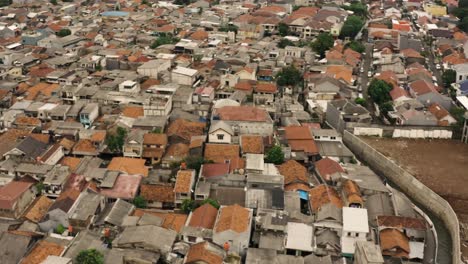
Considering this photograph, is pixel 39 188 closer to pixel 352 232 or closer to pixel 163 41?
pixel 352 232

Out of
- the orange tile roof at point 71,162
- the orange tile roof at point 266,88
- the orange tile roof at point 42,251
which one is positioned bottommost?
the orange tile roof at point 71,162

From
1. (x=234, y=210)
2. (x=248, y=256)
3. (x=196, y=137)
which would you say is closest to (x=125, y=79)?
(x=196, y=137)

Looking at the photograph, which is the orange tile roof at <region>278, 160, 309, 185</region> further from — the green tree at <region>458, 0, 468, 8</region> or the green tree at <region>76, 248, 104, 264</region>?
the green tree at <region>458, 0, 468, 8</region>

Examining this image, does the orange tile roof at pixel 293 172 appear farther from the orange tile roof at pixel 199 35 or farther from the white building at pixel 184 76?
the orange tile roof at pixel 199 35

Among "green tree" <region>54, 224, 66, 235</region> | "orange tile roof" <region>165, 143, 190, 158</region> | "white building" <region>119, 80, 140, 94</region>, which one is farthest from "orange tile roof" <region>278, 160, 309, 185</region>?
"white building" <region>119, 80, 140, 94</region>

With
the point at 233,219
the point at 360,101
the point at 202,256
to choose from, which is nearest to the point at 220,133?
the point at 233,219

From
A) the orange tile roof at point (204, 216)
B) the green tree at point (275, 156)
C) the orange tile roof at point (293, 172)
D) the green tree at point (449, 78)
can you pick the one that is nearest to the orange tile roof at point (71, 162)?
the orange tile roof at point (204, 216)

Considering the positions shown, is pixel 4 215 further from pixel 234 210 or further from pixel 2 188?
pixel 234 210
